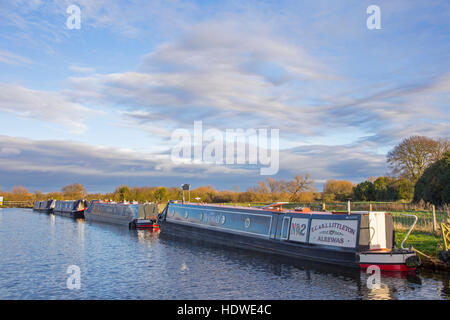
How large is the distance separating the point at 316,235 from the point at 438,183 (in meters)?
19.3

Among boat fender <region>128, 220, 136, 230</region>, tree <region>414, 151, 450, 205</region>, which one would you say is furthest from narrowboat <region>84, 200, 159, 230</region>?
tree <region>414, 151, 450, 205</region>

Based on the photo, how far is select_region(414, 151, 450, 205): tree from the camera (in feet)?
102

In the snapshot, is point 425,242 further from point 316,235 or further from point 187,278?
point 187,278

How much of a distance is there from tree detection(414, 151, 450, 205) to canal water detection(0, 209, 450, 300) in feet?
Answer: 61.7

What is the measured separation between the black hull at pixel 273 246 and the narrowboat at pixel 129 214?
7039mm

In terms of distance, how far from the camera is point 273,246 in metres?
20.1

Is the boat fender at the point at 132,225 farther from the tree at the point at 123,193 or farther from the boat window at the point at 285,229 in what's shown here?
the tree at the point at 123,193

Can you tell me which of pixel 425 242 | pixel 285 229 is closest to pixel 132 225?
pixel 285 229

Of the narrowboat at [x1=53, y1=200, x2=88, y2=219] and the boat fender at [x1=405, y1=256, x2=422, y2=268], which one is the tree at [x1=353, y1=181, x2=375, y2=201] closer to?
the boat fender at [x1=405, y1=256, x2=422, y2=268]

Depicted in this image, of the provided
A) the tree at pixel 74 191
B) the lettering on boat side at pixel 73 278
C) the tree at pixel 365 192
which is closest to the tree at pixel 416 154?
the tree at pixel 365 192

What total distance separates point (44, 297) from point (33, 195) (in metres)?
113
